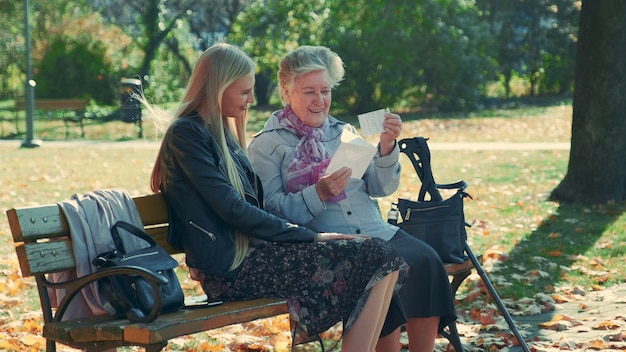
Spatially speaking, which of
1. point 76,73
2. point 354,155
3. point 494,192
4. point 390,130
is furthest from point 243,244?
point 76,73

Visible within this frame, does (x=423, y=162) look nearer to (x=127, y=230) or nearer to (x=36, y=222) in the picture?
(x=127, y=230)

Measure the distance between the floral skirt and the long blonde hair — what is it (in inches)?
4.1

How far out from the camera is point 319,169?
183 inches

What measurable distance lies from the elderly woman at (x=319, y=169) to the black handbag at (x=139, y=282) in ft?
2.69

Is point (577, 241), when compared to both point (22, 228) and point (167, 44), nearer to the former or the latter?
point (22, 228)

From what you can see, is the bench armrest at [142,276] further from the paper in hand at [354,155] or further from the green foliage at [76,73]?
the green foliage at [76,73]

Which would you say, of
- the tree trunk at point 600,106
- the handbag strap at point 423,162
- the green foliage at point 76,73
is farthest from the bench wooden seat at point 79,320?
the green foliage at point 76,73

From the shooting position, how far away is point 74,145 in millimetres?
18641

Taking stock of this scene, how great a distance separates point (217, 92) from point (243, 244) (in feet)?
2.06

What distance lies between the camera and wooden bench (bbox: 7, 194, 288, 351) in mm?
3502

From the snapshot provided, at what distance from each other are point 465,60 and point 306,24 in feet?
13.8

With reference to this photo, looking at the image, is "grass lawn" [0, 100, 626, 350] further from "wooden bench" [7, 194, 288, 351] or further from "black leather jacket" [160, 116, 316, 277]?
"wooden bench" [7, 194, 288, 351]

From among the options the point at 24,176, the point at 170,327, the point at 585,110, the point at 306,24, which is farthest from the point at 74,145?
the point at 170,327

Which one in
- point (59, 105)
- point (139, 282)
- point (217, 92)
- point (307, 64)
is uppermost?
point (307, 64)
